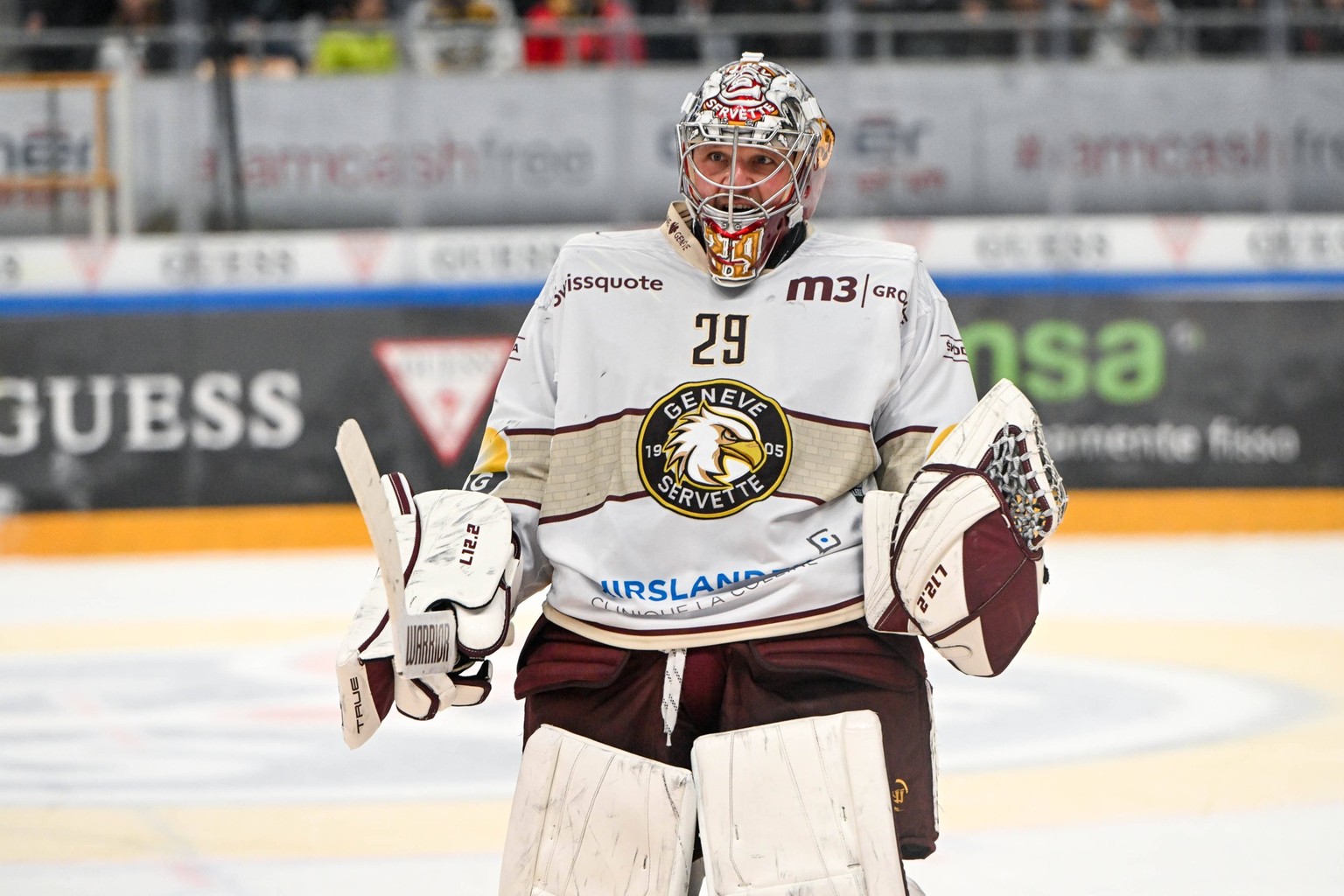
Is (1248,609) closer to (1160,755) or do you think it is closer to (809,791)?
(1160,755)

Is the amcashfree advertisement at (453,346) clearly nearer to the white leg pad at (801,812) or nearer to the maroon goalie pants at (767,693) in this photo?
the maroon goalie pants at (767,693)

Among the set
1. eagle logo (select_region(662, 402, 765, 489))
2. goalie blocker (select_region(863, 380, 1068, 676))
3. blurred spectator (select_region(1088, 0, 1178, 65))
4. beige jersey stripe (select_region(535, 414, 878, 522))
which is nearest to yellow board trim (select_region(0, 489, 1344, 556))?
blurred spectator (select_region(1088, 0, 1178, 65))

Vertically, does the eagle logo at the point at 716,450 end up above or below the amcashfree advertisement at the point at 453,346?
above

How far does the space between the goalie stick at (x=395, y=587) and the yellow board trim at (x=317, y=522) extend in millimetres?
6088

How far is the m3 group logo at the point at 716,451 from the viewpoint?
2029 millimetres

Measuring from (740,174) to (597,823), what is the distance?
0.75 metres

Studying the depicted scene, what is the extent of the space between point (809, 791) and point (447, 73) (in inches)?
256

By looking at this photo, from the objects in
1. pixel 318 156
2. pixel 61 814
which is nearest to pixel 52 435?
pixel 318 156

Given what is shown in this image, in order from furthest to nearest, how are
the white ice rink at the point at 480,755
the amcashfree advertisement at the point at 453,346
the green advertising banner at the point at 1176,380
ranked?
the green advertising banner at the point at 1176,380
the amcashfree advertisement at the point at 453,346
the white ice rink at the point at 480,755

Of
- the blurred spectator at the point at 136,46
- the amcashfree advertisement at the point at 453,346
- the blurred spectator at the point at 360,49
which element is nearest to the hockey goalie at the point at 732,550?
the amcashfree advertisement at the point at 453,346

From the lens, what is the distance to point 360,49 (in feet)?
26.3

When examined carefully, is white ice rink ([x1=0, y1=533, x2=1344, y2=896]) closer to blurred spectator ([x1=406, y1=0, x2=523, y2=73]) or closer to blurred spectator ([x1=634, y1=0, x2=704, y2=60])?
blurred spectator ([x1=406, y1=0, x2=523, y2=73])

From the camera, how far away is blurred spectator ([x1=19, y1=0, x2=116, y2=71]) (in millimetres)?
7891

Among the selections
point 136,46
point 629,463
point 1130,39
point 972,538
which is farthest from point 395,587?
point 1130,39
